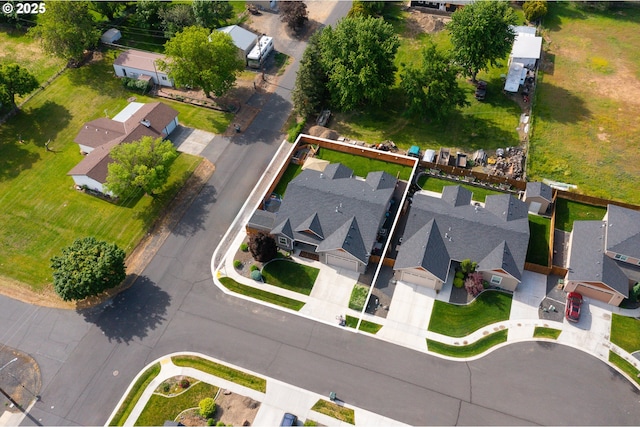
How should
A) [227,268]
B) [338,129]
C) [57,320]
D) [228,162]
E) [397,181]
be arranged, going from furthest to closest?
[338,129]
[228,162]
[397,181]
[227,268]
[57,320]

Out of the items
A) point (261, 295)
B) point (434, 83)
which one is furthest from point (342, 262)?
point (434, 83)

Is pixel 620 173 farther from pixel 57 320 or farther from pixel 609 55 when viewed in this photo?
pixel 57 320

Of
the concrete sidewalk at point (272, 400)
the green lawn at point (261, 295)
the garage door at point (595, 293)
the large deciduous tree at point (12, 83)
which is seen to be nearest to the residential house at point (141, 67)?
the large deciduous tree at point (12, 83)

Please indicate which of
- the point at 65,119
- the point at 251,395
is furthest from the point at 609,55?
the point at 65,119

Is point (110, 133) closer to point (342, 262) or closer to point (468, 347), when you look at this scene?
point (342, 262)

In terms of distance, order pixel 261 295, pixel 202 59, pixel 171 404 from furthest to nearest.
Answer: pixel 202 59 < pixel 261 295 < pixel 171 404

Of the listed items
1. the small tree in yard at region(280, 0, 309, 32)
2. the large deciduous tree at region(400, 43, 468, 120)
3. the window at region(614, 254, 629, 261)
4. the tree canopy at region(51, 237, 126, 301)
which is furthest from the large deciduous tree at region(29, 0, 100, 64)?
the window at region(614, 254, 629, 261)
